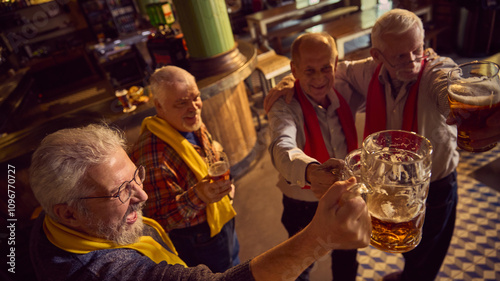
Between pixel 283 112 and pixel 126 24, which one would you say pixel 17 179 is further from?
pixel 126 24

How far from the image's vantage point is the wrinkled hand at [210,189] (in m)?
1.55

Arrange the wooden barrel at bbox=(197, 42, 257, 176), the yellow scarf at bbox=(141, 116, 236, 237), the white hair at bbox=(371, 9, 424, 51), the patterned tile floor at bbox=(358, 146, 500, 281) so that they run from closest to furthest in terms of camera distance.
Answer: the white hair at bbox=(371, 9, 424, 51) → the yellow scarf at bbox=(141, 116, 236, 237) → the patterned tile floor at bbox=(358, 146, 500, 281) → the wooden barrel at bbox=(197, 42, 257, 176)

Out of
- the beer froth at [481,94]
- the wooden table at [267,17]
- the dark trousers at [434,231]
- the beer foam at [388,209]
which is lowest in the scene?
the dark trousers at [434,231]

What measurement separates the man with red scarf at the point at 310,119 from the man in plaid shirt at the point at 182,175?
414mm

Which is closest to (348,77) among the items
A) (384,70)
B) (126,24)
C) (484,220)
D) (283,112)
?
(384,70)

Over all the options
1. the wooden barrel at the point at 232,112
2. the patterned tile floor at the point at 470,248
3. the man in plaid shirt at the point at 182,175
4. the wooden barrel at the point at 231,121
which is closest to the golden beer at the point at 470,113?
the man in plaid shirt at the point at 182,175

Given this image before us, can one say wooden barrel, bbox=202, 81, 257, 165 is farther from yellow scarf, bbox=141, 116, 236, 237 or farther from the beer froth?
the beer froth

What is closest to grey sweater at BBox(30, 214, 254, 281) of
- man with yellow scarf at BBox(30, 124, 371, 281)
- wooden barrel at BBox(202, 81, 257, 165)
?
man with yellow scarf at BBox(30, 124, 371, 281)

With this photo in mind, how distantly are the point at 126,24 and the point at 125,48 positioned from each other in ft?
11.8

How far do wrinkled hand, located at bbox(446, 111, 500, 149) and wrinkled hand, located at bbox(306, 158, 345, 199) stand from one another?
0.45m

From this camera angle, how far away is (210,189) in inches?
61.2

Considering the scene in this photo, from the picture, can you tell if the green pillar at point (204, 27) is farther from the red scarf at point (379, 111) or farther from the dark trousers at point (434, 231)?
the dark trousers at point (434, 231)

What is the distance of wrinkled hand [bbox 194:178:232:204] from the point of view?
1.55m

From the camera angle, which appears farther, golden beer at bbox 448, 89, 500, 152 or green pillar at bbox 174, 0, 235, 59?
green pillar at bbox 174, 0, 235, 59
